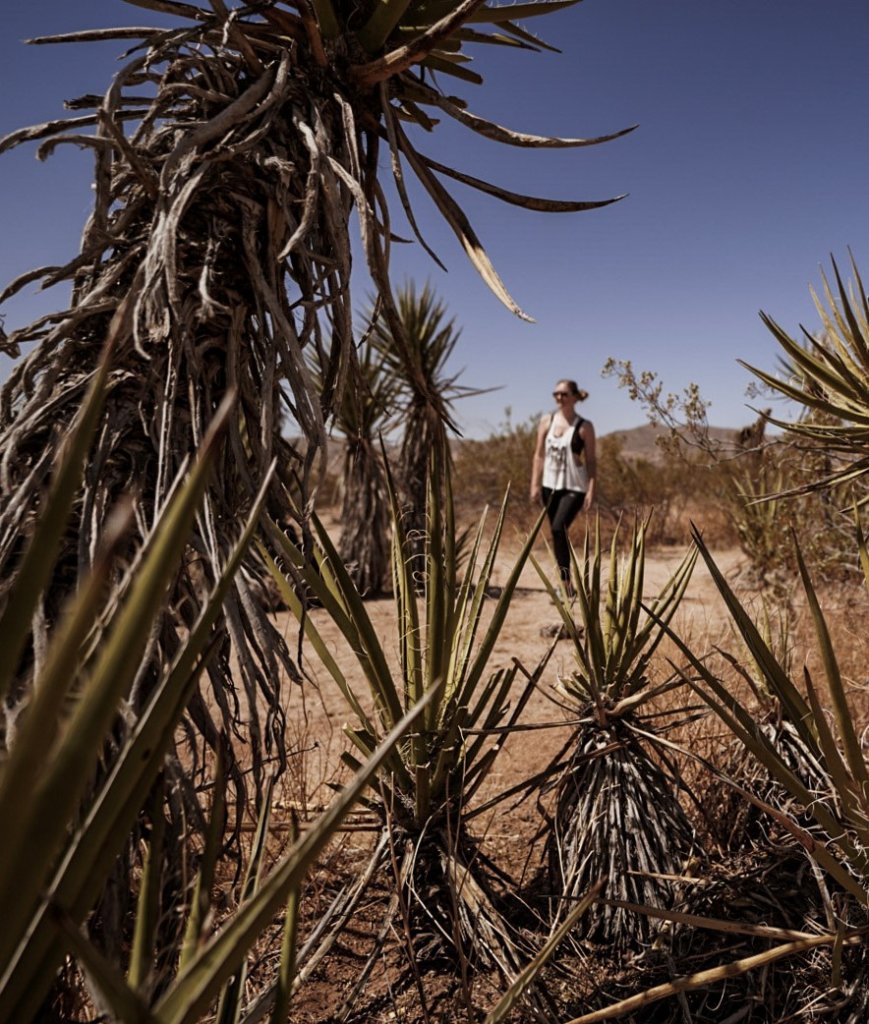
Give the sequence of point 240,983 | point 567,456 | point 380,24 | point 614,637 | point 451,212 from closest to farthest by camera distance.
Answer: point 240,983, point 380,24, point 451,212, point 614,637, point 567,456

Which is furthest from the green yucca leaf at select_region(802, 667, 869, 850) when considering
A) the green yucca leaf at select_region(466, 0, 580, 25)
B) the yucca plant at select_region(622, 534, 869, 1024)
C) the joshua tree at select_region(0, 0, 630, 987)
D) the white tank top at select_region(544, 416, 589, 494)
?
the white tank top at select_region(544, 416, 589, 494)

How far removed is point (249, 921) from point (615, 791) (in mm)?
1483

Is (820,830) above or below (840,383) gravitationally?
below

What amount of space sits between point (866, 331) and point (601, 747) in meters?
2.76

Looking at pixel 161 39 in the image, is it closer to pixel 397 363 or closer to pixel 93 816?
pixel 93 816

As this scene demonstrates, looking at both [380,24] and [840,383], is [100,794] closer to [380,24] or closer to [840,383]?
[380,24]

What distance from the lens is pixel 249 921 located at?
2.00ft

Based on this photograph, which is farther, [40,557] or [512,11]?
[512,11]

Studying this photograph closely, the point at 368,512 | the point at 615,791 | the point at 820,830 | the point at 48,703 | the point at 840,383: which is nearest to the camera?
the point at 48,703

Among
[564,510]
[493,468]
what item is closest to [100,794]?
[564,510]

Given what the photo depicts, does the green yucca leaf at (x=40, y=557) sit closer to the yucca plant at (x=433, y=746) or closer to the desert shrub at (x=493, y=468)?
the yucca plant at (x=433, y=746)

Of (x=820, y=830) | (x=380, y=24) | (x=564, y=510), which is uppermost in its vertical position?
(x=380, y=24)

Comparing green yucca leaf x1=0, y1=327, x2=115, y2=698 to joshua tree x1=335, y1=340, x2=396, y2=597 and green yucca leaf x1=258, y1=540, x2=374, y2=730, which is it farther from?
joshua tree x1=335, y1=340, x2=396, y2=597

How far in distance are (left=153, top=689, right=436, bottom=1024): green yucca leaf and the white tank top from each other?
5.00 metres
